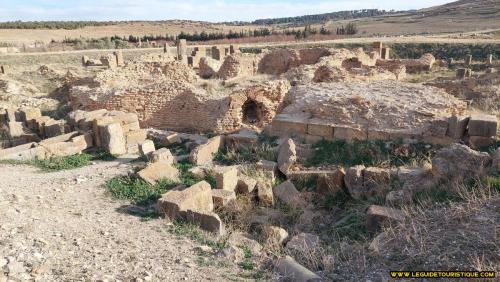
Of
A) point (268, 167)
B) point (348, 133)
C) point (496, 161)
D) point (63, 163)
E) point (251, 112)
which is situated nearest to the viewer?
point (496, 161)

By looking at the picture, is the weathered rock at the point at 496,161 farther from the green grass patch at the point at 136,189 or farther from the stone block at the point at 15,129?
the stone block at the point at 15,129

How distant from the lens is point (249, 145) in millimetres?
9383

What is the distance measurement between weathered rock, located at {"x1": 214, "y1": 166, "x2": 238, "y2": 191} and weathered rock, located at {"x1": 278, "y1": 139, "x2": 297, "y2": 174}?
1.16 m

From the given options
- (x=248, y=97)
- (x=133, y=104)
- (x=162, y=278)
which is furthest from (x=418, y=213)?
(x=133, y=104)

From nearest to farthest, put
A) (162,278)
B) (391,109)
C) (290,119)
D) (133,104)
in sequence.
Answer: (162,278), (391,109), (290,119), (133,104)

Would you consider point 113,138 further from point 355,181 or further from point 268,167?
point 355,181

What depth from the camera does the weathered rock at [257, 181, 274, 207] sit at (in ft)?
22.7

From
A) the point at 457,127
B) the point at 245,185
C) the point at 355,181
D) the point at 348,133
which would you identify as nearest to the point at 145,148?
the point at 245,185

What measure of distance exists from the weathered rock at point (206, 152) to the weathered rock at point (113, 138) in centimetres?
200

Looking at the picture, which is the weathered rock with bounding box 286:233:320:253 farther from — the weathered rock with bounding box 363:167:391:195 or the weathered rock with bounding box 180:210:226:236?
the weathered rock with bounding box 363:167:391:195

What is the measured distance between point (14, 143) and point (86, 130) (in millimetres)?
2419

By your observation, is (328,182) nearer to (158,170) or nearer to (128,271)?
(158,170)

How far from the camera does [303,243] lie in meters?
5.06

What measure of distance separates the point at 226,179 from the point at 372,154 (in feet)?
9.82
